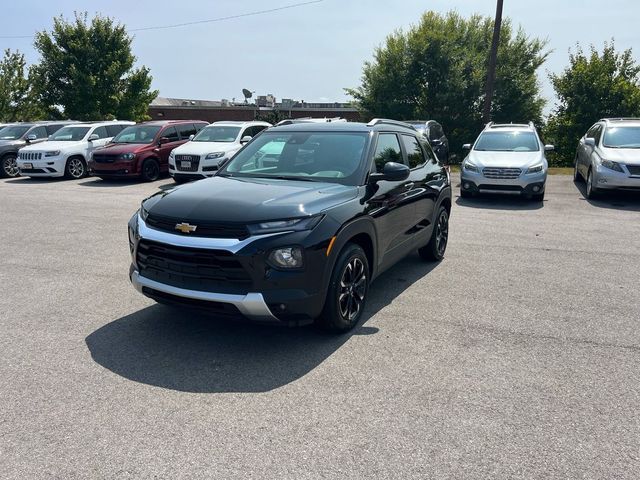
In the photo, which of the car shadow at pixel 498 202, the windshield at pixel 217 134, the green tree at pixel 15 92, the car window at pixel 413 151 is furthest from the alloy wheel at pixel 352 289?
the green tree at pixel 15 92

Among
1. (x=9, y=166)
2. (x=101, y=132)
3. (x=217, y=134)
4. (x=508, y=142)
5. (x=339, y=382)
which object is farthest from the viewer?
(x=101, y=132)

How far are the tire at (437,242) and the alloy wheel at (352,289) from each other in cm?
232

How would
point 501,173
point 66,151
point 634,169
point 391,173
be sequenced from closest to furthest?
point 391,173
point 634,169
point 501,173
point 66,151

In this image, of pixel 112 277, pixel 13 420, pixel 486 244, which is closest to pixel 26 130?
pixel 112 277

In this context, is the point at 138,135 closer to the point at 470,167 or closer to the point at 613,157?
the point at 470,167

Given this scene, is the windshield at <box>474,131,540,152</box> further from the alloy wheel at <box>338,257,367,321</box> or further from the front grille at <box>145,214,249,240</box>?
the front grille at <box>145,214,249,240</box>

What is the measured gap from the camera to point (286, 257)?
396cm

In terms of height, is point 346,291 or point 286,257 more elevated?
point 286,257

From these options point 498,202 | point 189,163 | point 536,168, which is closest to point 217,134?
point 189,163

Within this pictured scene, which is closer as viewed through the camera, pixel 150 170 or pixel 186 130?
pixel 150 170

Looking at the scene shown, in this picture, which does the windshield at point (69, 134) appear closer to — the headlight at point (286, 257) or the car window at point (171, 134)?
the car window at point (171, 134)

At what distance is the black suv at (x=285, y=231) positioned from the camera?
12.8ft

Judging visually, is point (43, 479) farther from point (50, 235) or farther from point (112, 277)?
point (50, 235)

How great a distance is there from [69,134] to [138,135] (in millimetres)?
2812
